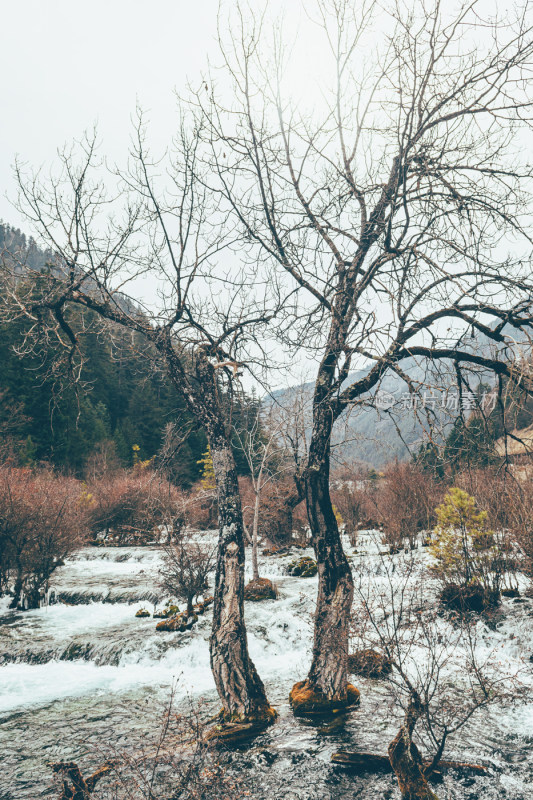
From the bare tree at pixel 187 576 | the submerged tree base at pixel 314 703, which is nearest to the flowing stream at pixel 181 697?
the submerged tree base at pixel 314 703

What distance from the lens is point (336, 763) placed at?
5.75 meters

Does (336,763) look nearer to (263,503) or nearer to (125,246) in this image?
(125,246)

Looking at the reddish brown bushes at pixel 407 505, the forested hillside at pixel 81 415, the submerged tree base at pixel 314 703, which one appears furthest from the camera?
the forested hillside at pixel 81 415

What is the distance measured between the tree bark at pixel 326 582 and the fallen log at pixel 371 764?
679mm

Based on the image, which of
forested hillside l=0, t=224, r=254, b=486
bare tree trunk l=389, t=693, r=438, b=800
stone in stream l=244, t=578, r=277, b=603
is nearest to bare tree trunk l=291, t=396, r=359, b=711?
bare tree trunk l=389, t=693, r=438, b=800

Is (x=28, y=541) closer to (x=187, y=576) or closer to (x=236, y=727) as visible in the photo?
(x=187, y=576)

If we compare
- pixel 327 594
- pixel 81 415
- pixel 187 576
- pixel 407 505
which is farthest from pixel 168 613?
pixel 81 415

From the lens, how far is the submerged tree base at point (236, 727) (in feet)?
18.0

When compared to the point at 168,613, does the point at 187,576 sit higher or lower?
higher

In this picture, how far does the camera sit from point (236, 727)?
552 centimetres

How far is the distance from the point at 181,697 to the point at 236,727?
13.6 ft

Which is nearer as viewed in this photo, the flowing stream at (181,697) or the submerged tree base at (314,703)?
the flowing stream at (181,697)

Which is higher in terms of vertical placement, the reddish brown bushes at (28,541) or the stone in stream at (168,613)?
the reddish brown bushes at (28,541)

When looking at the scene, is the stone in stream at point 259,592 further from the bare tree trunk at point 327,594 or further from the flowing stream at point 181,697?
the bare tree trunk at point 327,594
